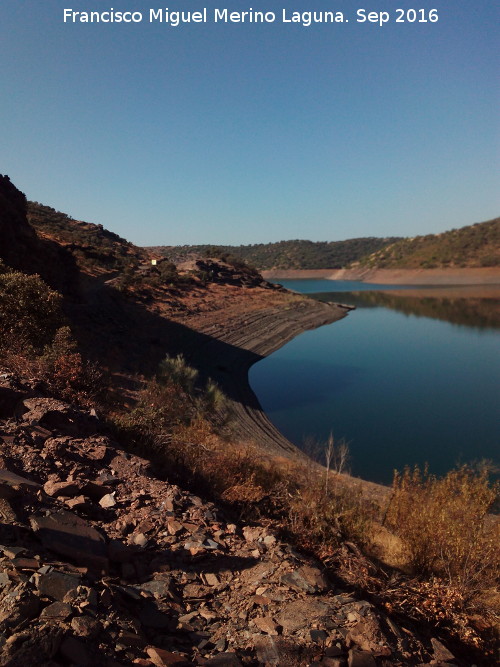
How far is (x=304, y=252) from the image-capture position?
4793 inches

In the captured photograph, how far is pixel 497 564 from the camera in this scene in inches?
206

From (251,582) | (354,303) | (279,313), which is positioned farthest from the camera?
(354,303)

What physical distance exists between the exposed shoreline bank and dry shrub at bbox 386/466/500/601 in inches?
2579

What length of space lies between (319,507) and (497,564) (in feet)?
7.79

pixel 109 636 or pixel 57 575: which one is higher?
pixel 57 575

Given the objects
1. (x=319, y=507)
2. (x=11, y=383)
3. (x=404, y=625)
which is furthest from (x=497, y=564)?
(x=11, y=383)

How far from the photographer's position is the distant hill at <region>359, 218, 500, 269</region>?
69.5 metres

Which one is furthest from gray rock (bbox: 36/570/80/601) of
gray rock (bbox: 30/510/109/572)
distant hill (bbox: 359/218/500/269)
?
distant hill (bbox: 359/218/500/269)

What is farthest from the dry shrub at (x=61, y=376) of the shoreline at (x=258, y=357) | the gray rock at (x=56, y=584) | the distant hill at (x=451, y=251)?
the distant hill at (x=451, y=251)

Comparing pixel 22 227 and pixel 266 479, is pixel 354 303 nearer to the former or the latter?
pixel 22 227

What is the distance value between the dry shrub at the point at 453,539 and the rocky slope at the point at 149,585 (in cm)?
174

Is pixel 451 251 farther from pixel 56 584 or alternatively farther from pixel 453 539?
pixel 56 584

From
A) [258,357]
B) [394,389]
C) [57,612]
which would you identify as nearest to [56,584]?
[57,612]

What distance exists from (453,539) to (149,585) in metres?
4.10
